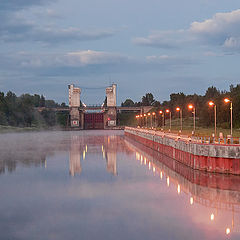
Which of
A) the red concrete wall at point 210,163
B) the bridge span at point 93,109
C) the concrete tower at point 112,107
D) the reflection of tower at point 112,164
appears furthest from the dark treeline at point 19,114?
the red concrete wall at point 210,163

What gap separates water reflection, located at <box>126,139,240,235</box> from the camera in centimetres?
2212

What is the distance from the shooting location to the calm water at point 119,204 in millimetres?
20562

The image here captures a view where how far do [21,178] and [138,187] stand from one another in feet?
38.6

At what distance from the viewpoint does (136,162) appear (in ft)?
161

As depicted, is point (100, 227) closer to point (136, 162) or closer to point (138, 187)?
point (138, 187)

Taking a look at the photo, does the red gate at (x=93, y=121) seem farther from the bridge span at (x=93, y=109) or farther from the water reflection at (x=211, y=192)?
the water reflection at (x=211, y=192)

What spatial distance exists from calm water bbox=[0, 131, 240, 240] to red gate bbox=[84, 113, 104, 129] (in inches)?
5835

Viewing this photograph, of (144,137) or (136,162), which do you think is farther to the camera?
(144,137)

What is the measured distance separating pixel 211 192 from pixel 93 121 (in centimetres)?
16727

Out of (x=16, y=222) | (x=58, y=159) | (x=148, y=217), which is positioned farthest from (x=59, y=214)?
(x=58, y=159)

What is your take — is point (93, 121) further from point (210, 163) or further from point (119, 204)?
point (119, 204)

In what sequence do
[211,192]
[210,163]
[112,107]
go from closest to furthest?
[211,192]
[210,163]
[112,107]

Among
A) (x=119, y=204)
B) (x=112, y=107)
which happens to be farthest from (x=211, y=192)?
(x=112, y=107)

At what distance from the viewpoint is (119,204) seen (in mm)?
26484
